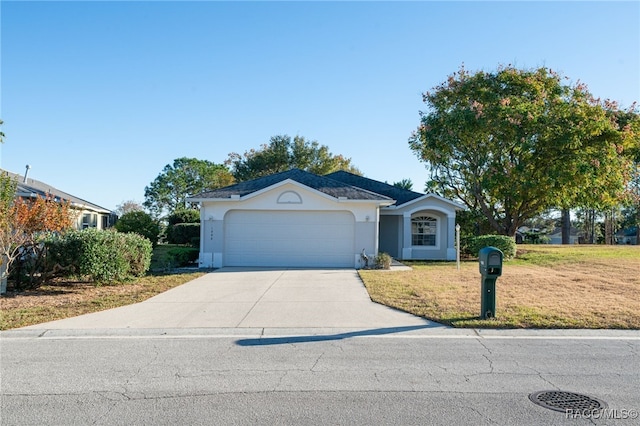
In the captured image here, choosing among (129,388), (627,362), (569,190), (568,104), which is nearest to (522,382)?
(627,362)

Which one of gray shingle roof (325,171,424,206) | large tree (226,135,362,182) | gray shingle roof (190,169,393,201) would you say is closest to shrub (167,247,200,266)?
gray shingle roof (190,169,393,201)

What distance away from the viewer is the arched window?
2283cm

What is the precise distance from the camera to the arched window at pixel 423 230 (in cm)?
2283

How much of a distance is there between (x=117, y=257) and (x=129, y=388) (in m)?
7.90

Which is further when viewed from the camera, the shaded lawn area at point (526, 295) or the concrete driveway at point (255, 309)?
the shaded lawn area at point (526, 295)

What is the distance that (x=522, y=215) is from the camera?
24734 millimetres

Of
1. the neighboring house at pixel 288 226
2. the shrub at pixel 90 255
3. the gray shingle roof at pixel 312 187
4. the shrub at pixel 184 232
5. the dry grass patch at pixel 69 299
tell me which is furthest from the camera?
the shrub at pixel 184 232

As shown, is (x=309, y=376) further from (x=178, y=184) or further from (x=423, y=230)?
(x=178, y=184)

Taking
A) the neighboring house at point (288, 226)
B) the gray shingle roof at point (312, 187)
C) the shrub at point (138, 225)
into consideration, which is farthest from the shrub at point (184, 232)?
the neighboring house at point (288, 226)

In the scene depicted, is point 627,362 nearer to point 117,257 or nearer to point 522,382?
point 522,382

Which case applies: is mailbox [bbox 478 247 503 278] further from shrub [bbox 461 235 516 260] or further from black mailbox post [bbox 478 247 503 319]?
shrub [bbox 461 235 516 260]

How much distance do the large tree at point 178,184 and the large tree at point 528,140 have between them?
37.7 metres

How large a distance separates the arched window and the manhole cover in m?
18.1

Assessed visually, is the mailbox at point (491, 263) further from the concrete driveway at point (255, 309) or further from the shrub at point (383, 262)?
the shrub at point (383, 262)
